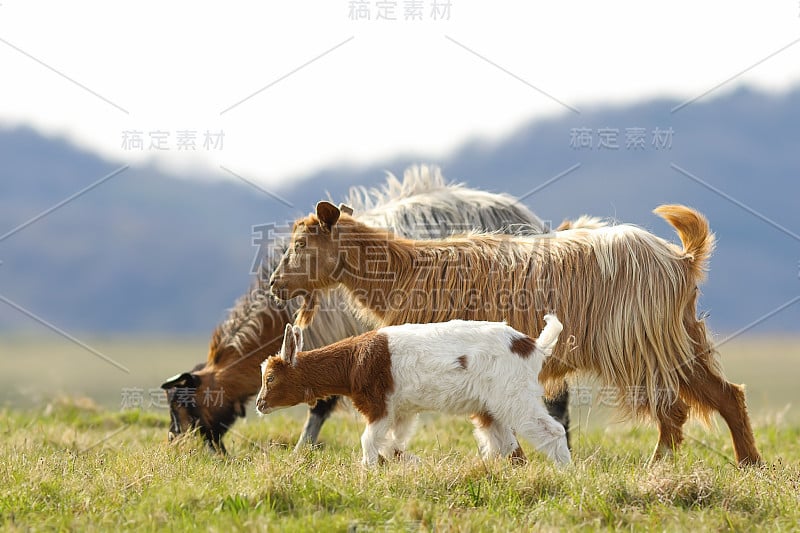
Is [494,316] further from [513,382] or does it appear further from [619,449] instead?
[619,449]

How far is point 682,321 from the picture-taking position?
7.64 meters

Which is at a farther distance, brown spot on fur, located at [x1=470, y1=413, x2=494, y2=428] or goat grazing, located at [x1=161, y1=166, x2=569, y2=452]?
goat grazing, located at [x1=161, y1=166, x2=569, y2=452]

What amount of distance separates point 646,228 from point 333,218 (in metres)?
2.87

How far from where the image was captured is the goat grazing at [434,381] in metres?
6.41

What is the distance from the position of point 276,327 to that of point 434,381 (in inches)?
141

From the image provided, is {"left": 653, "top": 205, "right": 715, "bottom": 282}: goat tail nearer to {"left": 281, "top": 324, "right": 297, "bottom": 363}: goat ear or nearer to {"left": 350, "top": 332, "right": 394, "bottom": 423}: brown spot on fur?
{"left": 350, "top": 332, "right": 394, "bottom": 423}: brown spot on fur

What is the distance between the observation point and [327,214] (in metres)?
7.89

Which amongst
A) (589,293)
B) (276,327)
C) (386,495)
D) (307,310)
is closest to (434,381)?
(386,495)

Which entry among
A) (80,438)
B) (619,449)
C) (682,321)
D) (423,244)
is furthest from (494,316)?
(80,438)

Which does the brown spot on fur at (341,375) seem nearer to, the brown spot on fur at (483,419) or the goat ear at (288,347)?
the goat ear at (288,347)

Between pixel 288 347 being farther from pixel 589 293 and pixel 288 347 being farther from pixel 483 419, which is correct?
pixel 589 293

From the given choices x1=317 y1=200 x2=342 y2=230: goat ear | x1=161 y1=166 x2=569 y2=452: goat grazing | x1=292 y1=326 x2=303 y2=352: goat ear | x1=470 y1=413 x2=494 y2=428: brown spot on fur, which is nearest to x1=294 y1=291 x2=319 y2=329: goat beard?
x1=161 y1=166 x2=569 y2=452: goat grazing

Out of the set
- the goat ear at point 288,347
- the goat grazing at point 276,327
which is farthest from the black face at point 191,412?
the goat ear at point 288,347

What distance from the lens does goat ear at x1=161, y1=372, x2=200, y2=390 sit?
911cm
